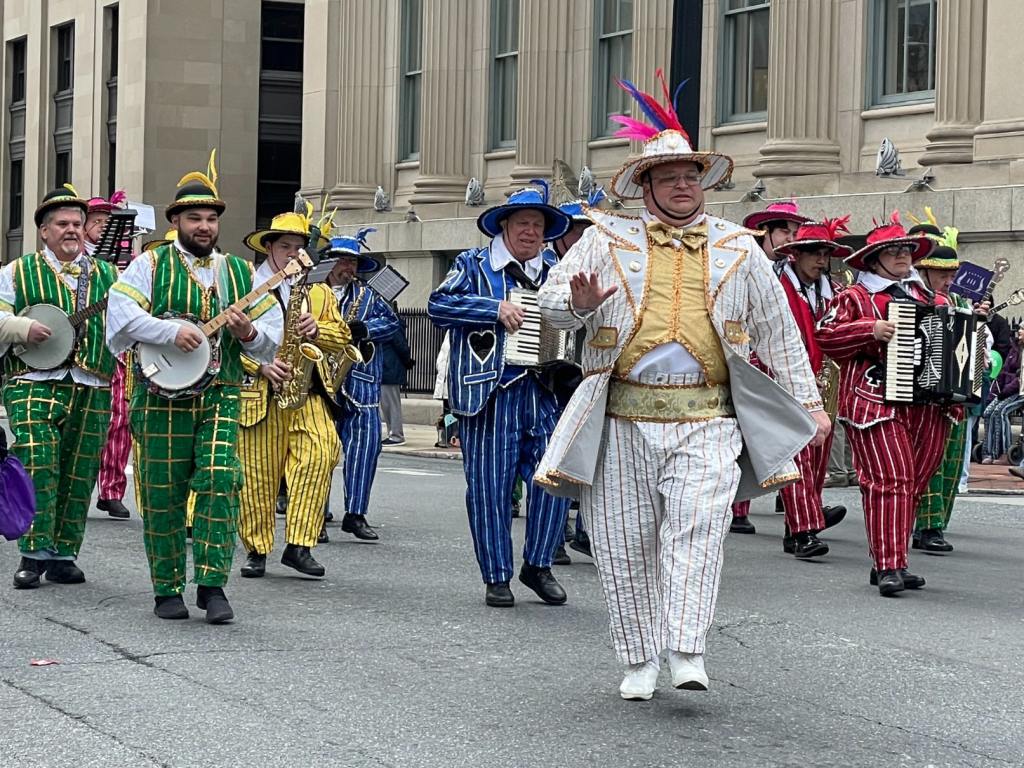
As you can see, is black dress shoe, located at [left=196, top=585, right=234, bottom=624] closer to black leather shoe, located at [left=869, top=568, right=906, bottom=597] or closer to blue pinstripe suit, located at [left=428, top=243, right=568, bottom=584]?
blue pinstripe suit, located at [left=428, top=243, right=568, bottom=584]

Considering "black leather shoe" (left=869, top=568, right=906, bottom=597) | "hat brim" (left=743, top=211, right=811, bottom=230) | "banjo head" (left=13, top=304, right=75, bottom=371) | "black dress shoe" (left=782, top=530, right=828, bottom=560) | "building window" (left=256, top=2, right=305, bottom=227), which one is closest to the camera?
"banjo head" (left=13, top=304, right=75, bottom=371)

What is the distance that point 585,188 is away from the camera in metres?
26.3

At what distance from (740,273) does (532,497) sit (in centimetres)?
250

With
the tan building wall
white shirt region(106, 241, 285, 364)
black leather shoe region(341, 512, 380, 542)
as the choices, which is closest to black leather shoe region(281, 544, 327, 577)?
white shirt region(106, 241, 285, 364)

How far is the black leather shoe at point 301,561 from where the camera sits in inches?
394

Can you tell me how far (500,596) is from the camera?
8977mm

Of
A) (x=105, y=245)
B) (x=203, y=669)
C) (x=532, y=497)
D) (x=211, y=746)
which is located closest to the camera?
(x=211, y=746)

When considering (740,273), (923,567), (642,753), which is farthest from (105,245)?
(642,753)

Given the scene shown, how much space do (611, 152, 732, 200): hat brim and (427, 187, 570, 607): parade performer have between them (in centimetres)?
186

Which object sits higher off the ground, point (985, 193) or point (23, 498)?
point (985, 193)

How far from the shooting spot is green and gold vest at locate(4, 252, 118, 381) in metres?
9.53

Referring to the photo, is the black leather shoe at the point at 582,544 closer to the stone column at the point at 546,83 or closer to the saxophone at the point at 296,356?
the saxophone at the point at 296,356

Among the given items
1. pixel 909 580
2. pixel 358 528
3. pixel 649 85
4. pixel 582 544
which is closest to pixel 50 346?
pixel 358 528

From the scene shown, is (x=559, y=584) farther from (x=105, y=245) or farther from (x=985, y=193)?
(x=985, y=193)
